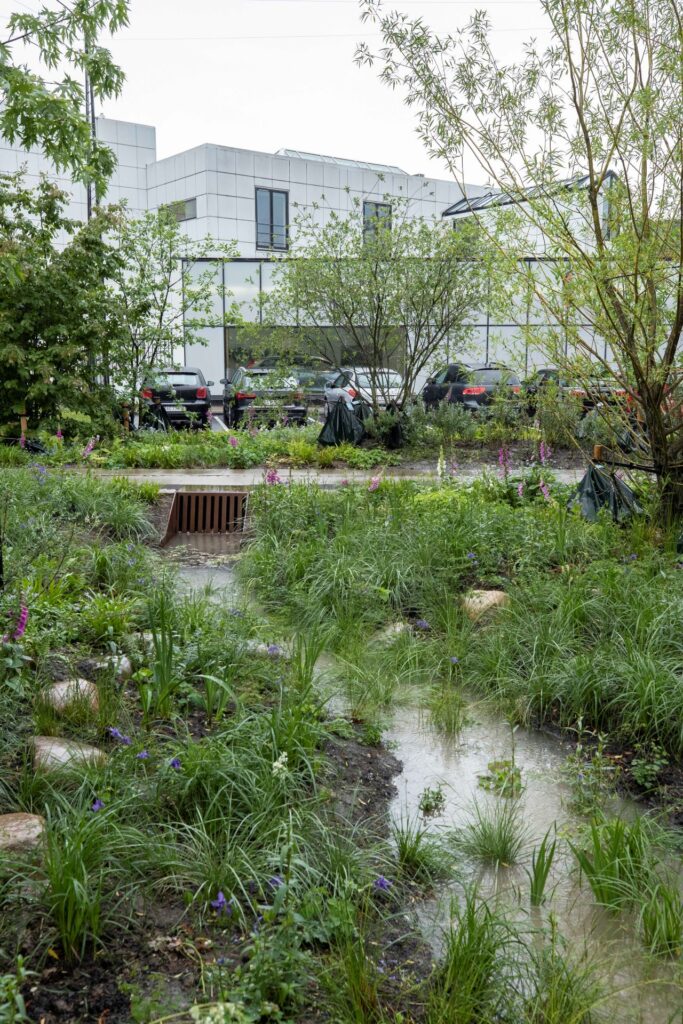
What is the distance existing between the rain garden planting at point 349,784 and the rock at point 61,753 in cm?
2

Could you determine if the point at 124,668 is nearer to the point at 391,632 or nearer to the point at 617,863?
the point at 391,632

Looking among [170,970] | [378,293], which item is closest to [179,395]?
[378,293]

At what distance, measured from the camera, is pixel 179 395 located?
1869 centimetres

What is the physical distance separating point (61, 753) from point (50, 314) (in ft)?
38.0

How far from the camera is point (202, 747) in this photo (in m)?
3.52

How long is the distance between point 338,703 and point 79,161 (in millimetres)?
4275

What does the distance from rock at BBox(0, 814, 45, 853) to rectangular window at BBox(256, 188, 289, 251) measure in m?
36.0

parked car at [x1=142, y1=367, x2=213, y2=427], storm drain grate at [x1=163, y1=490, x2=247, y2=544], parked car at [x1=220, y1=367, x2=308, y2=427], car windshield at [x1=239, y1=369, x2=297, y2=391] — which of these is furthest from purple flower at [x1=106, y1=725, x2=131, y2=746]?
car windshield at [x1=239, y1=369, x2=297, y2=391]

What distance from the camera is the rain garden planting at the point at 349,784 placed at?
257cm

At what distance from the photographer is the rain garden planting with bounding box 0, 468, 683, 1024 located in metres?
2.57

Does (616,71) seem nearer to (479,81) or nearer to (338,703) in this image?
(479,81)

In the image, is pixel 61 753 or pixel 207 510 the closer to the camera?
pixel 61 753

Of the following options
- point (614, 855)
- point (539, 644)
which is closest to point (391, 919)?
point (614, 855)

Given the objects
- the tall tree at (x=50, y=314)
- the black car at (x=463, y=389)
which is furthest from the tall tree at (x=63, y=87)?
the black car at (x=463, y=389)
